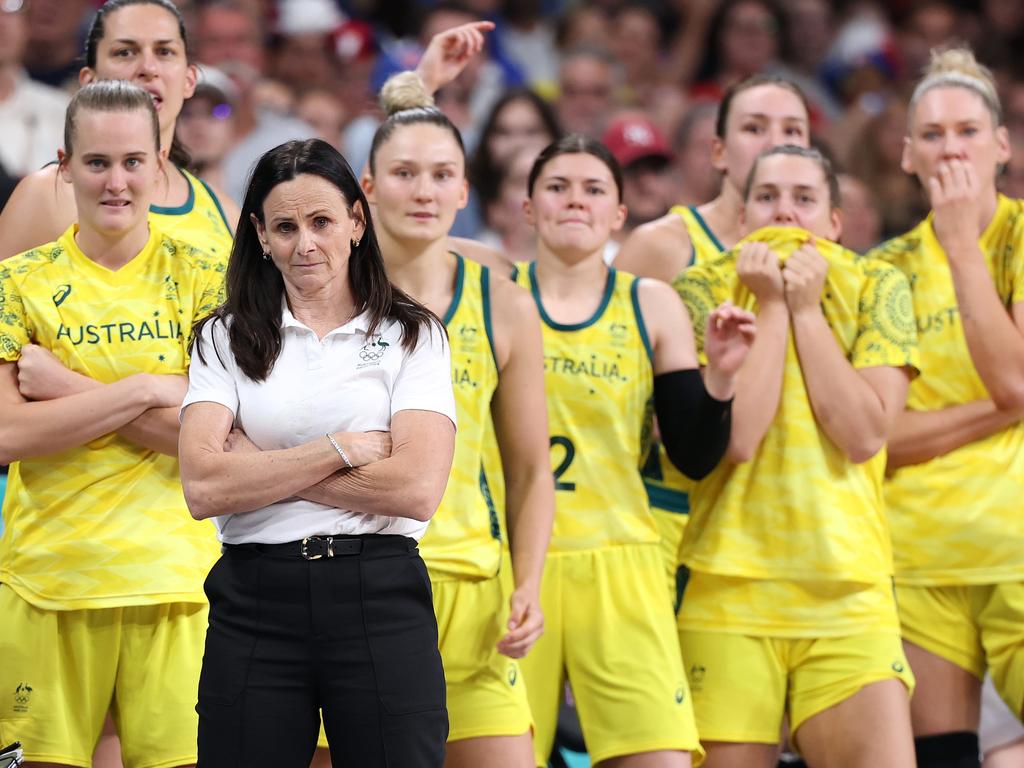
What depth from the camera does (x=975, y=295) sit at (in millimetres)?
4820

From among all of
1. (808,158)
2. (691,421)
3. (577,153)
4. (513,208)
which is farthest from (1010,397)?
(513,208)

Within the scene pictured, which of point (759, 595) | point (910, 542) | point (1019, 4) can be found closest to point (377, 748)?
point (759, 595)

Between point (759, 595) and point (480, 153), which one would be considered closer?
point (759, 595)

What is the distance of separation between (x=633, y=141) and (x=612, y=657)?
3686 millimetres

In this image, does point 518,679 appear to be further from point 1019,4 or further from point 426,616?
point 1019,4

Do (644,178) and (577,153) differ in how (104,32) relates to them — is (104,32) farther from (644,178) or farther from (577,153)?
(644,178)

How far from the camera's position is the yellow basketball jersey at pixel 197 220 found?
4.43 m

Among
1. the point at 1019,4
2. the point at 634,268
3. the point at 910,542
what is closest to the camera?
the point at 910,542

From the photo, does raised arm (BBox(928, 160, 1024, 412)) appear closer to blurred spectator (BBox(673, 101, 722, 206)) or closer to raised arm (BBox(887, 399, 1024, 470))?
raised arm (BBox(887, 399, 1024, 470))

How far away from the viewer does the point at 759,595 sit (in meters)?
4.52

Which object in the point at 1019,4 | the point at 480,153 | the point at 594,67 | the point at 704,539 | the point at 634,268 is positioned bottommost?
the point at 704,539

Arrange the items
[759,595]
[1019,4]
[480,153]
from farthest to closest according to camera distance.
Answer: [1019,4] → [480,153] → [759,595]

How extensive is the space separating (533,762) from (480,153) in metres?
3.98

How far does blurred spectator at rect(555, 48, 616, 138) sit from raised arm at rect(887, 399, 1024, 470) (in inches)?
162
